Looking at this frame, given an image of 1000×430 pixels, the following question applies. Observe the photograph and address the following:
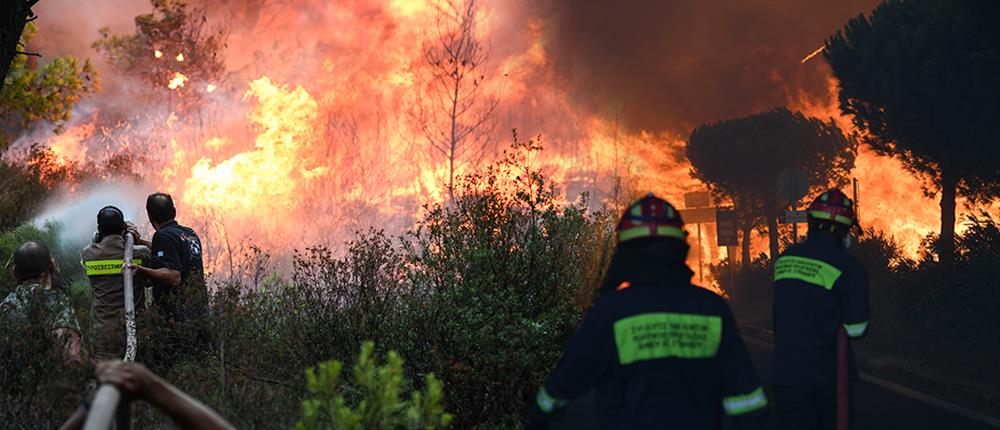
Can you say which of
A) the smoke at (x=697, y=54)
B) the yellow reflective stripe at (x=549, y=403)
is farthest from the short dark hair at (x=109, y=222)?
the smoke at (x=697, y=54)

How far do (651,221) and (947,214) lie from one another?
54.7ft

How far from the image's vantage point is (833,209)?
638cm

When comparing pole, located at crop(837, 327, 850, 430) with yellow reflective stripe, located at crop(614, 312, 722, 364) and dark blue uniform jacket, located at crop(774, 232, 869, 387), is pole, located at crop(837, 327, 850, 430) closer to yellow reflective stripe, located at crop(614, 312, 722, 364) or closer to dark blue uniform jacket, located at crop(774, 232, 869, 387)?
dark blue uniform jacket, located at crop(774, 232, 869, 387)

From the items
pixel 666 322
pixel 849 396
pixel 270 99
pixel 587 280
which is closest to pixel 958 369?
pixel 587 280

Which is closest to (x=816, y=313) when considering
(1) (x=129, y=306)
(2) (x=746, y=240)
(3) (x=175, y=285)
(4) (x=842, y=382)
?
(4) (x=842, y=382)

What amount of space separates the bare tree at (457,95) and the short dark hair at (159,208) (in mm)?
20092

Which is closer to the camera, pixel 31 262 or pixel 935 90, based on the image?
pixel 31 262

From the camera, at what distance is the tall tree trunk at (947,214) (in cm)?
1717

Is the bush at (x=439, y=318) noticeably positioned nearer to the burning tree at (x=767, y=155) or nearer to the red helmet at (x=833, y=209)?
the red helmet at (x=833, y=209)

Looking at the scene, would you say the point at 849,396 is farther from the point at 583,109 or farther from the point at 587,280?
the point at 583,109

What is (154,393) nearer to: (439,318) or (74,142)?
(439,318)

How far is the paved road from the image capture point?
982 cm

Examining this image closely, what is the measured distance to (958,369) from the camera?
1307 centimetres

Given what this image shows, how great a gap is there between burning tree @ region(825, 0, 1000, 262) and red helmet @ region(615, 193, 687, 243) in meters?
14.6
